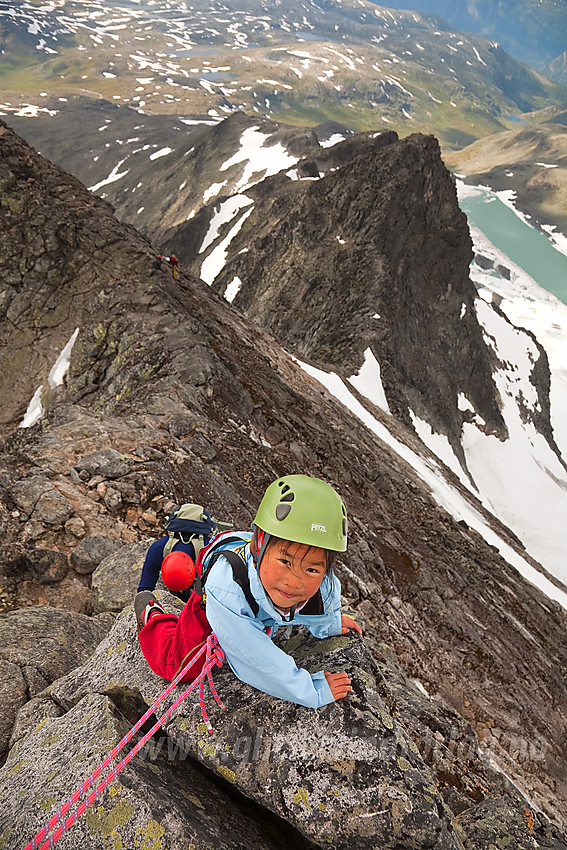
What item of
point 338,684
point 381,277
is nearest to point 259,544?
point 338,684

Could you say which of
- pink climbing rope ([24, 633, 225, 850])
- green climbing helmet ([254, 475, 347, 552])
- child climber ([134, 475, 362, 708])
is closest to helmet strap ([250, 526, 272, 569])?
child climber ([134, 475, 362, 708])

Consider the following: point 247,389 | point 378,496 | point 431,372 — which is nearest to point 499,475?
point 431,372

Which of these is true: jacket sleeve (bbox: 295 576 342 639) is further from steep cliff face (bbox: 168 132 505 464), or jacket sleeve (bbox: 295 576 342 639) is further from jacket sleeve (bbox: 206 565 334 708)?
steep cliff face (bbox: 168 132 505 464)

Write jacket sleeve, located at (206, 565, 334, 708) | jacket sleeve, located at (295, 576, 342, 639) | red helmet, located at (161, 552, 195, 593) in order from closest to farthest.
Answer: jacket sleeve, located at (206, 565, 334, 708) < jacket sleeve, located at (295, 576, 342, 639) < red helmet, located at (161, 552, 195, 593)

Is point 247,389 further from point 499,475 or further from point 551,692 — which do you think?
point 499,475

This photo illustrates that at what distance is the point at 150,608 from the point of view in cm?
552

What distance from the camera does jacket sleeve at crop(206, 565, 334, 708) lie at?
14.0ft

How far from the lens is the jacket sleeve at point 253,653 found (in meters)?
4.28

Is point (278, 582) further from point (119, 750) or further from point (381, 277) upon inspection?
point (381, 277)

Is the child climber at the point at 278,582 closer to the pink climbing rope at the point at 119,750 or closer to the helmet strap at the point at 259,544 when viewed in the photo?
the helmet strap at the point at 259,544

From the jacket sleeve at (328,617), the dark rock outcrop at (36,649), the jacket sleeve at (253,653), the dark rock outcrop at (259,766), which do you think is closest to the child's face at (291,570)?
the jacket sleeve at (253,653)

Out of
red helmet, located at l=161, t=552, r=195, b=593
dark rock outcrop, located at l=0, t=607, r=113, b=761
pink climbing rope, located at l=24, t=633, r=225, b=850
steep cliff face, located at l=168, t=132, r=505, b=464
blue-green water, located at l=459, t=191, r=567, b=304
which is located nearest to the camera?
pink climbing rope, located at l=24, t=633, r=225, b=850

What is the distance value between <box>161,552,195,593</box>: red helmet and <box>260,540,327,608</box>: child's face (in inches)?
69.1

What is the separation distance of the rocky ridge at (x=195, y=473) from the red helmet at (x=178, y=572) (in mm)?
976
